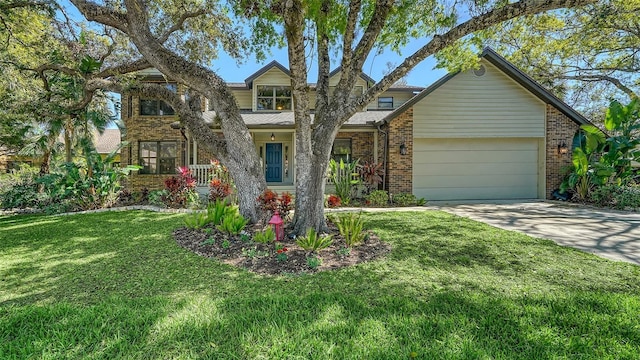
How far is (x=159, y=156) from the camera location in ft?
46.8

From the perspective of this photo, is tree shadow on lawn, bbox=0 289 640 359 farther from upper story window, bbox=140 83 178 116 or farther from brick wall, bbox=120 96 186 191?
upper story window, bbox=140 83 178 116

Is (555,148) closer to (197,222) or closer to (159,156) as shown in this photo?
(197,222)

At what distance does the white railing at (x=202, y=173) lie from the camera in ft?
39.0

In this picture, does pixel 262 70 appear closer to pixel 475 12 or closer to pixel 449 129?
pixel 449 129

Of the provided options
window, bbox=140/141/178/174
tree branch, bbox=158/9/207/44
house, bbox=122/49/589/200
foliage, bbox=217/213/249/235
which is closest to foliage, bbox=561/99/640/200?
house, bbox=122/49/589/200

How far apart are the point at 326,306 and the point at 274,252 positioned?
191 cm

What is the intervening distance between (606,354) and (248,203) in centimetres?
552

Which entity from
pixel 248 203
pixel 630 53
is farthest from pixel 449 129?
pixel 630 53

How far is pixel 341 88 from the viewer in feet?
18.0

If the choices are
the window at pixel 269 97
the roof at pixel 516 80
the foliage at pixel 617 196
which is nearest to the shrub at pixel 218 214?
the roof at pixel 516 80

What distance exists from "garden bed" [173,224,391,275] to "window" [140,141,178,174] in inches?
379

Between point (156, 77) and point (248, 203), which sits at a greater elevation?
point (156, 77)

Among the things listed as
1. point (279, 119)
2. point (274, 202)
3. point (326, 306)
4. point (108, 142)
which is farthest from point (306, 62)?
point (108, 142)

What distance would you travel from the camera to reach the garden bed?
431 centimetres
